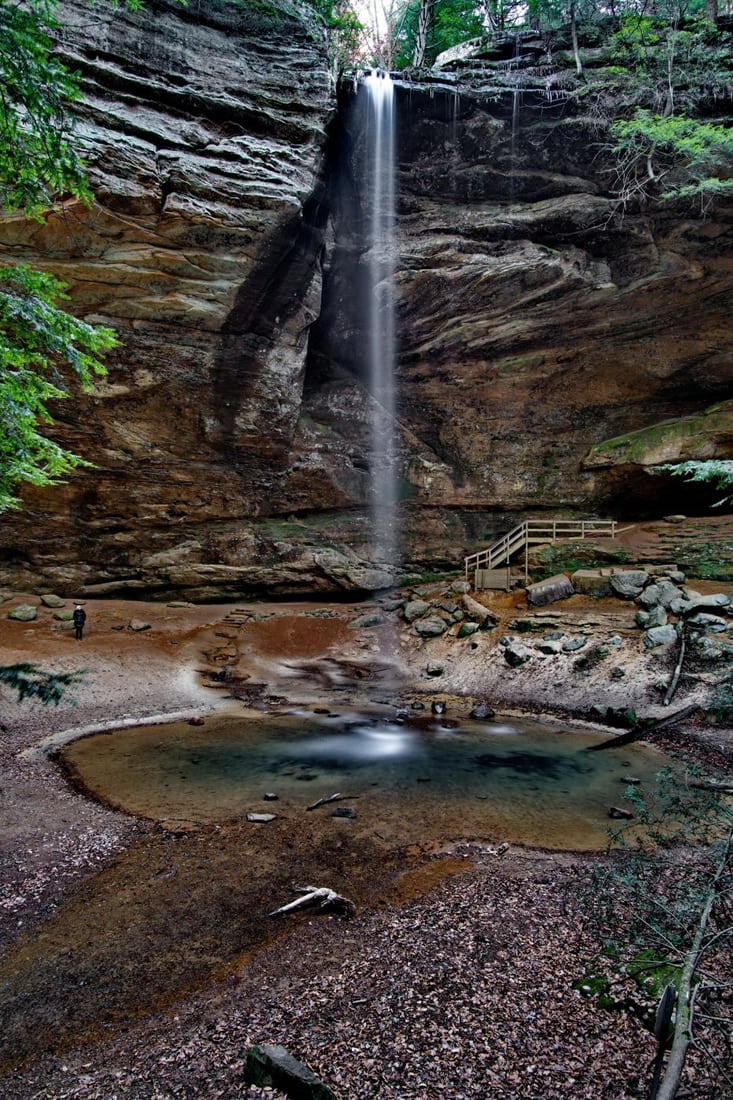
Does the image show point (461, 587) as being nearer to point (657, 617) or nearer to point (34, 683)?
point (657, 617)

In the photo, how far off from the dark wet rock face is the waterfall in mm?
430

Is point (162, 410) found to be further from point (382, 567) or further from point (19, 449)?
point (19, 449)

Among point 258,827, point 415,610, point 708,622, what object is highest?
point 708,622

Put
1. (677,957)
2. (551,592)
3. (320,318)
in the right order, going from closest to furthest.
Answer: (677,957), (551,592), (320,318)

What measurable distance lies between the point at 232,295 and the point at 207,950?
1756 centimetres

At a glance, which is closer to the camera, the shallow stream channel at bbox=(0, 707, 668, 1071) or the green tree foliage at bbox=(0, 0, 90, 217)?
the shallow stream channel at bbox=(0, 707, 668, 1071)

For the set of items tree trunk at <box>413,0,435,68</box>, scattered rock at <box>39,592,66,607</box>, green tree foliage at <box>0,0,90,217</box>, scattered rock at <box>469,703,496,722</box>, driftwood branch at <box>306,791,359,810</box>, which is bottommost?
scattered rock at <box>469,703,496,722</box>

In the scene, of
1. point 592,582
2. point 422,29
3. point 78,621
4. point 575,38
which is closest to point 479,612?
point 592,582

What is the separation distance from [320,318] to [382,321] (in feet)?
9.22

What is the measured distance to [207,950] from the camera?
4688mm

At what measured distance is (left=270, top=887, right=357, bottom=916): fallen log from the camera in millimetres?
5203

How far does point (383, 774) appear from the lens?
369 inches

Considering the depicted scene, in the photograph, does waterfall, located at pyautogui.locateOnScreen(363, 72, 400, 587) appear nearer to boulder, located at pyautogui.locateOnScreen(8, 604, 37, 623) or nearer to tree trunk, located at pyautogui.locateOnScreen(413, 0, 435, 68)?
tree trunk, located at pyautogui.locateOnScreen(413, 0, 435, 68)

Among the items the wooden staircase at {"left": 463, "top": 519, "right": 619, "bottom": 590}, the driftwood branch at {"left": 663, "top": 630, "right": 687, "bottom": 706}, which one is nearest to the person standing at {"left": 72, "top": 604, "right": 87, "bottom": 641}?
the wooden staircase at {"left": 463, "top": 519, "right": 619, "bottom": 590}
